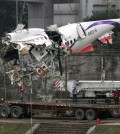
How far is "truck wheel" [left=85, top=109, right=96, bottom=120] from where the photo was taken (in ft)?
144

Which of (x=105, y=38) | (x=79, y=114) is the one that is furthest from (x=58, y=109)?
(x=105, y=38)

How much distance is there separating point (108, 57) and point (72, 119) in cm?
2079

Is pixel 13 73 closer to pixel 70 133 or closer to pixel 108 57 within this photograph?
pixel 70 133

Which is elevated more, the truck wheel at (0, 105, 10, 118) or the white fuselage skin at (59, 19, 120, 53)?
the white fuselage skin at (59, 19, 120, 53)

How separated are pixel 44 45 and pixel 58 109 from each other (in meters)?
4.98

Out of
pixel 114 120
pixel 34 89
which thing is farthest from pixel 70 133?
pixel 34 89

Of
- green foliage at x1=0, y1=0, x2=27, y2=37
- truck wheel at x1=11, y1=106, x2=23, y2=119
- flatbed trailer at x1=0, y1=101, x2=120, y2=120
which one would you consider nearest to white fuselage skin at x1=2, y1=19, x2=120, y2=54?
flatbed trailer at x1=0, y1=101, x2=120, y2=120

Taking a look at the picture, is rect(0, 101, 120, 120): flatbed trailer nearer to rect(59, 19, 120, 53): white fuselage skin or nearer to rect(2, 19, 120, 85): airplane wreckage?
rect(2, 19, 120, 85): airplane wreckage

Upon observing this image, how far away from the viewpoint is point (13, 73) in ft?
148

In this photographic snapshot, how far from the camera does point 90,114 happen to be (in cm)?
4406

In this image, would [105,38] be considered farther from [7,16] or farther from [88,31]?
[7,16]

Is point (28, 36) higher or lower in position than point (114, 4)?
lower

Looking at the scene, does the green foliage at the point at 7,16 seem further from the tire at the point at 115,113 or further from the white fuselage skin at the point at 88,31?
the tire at the point at 115,113

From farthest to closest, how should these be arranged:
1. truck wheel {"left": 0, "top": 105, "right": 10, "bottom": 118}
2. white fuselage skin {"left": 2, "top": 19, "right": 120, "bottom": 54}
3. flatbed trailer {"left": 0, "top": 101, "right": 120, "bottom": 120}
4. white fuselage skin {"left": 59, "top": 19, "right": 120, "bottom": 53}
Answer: truck wheel {"left": 0, "top": 105, "right": 10, "bottom": 118} < white fuselage skin {"left": 59, "top": 19, "right": 120, "bottom": 53} < flatbed trailer {"left": 0, "top": 101, "right": 120, "bottom": 120} < white fuselage skin {"left": 2, "top": 19, "right": 120, "bottom": 54}
